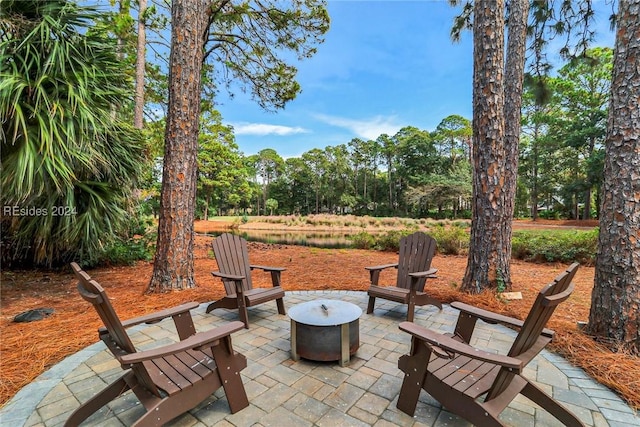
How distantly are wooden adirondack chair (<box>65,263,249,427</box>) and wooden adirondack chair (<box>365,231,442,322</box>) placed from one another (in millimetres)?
1667

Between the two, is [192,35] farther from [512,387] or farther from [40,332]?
[512,387]

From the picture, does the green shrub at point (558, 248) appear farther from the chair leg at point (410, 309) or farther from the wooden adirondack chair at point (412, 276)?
the chair leg at point (410, 309)

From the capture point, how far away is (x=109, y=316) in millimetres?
1280

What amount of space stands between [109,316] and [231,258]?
1759mm

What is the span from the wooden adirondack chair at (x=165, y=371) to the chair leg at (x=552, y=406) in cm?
148

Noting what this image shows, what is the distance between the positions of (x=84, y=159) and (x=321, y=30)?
472 cm

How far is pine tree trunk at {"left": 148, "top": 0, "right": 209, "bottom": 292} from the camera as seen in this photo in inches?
142

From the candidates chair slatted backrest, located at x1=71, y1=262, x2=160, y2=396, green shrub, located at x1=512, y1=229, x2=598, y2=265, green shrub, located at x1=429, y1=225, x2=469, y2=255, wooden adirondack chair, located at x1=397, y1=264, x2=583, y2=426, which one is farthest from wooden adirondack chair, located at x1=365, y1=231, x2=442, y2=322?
green shrub, located at x1=429, y1=225, x2=469, y2=255

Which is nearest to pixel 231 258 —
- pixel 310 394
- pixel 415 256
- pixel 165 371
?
pixel 165 371

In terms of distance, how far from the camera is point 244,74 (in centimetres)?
619

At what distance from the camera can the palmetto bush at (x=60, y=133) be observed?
280 cm

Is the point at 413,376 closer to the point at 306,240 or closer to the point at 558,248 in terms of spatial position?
the point at 558,248

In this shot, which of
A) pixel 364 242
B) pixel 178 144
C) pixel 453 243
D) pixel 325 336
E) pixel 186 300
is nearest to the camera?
pixel 325 336

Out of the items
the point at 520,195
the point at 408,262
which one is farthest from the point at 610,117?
the point at 520,195
